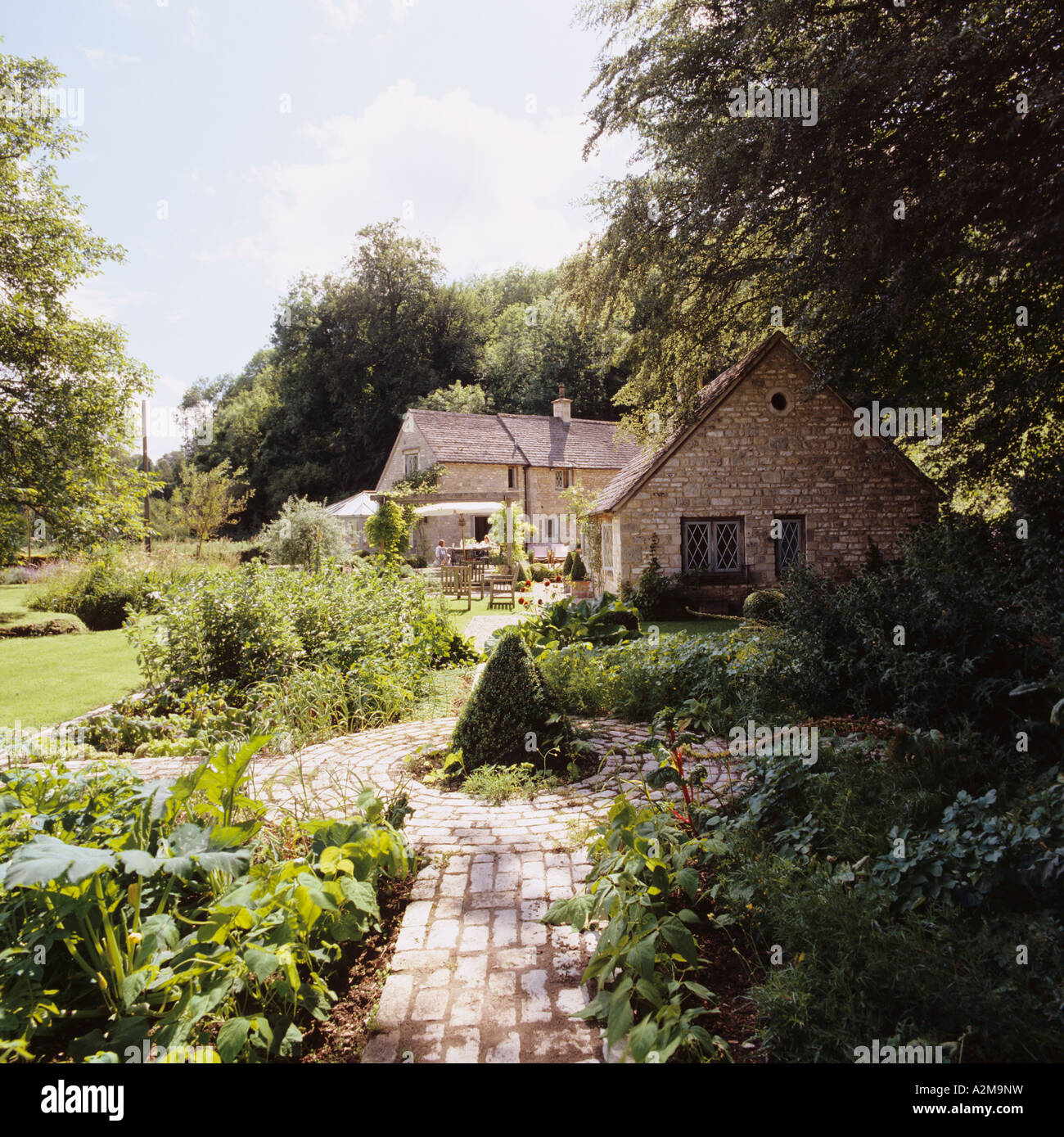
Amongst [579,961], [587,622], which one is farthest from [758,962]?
[587,622]

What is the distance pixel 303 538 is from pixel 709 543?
44.2ft

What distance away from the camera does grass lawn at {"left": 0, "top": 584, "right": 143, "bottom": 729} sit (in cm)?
795

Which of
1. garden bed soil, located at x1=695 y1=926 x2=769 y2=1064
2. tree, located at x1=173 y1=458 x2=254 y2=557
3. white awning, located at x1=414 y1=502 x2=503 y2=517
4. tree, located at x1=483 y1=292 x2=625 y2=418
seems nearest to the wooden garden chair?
white awning, located at x1=414 y1=502 x2=503 y2=517

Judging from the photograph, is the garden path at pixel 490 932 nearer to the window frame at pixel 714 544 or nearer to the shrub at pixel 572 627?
the shrub at pixel 572 627

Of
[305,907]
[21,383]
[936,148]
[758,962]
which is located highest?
[936,148]

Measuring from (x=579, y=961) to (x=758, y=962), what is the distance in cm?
73

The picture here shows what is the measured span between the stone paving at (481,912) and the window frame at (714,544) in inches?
401

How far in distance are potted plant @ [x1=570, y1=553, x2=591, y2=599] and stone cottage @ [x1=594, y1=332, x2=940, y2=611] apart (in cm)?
366

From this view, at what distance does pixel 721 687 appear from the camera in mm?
6293

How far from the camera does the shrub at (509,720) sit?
17.7 feet

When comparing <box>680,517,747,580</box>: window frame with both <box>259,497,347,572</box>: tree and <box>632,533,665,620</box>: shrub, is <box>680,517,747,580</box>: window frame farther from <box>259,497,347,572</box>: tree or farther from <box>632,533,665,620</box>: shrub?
<box>259,497,347,572</box>: tree

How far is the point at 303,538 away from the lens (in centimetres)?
2284

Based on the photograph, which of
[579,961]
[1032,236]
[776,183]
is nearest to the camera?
[579,961]
